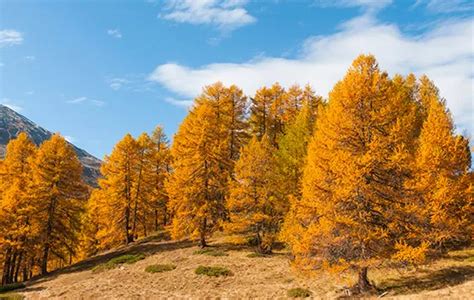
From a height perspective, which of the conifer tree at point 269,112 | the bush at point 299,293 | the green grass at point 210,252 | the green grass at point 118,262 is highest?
the conifer tree at point 269,112

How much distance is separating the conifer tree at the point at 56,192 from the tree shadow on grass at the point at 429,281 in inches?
1060

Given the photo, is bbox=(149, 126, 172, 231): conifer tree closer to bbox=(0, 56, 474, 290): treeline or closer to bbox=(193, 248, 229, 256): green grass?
bbox=(0, 56, 474, 290): treeline

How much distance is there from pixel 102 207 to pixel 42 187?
9.58 meters

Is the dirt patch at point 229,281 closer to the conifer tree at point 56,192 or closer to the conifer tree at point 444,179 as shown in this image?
the conifer tree at point 444,179

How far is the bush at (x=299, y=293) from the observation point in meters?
18.3

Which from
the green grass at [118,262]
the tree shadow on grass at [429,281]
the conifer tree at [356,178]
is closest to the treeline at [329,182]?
the conifer tree at [356,178]

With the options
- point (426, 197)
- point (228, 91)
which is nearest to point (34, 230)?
point (228, 91)

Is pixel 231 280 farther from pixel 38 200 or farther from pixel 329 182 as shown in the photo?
pixel 38 200

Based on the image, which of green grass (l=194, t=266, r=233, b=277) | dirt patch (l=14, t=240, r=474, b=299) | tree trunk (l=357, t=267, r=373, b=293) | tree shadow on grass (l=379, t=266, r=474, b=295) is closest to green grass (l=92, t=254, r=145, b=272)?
dirt patch (l=14, t=240, r=474, b=299)

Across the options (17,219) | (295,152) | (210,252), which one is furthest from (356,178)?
(17,219)

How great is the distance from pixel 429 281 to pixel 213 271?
12455 millimetres

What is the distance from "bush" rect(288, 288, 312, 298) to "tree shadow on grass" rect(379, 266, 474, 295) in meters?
3.33

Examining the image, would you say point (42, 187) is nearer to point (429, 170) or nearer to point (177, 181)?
point (177, 181)

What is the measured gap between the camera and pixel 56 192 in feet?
108
